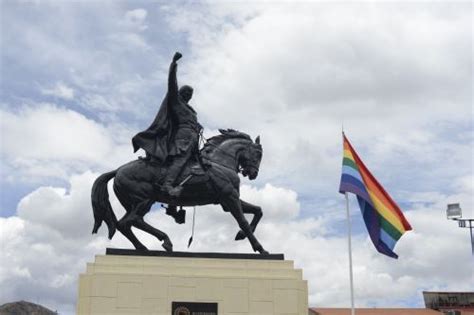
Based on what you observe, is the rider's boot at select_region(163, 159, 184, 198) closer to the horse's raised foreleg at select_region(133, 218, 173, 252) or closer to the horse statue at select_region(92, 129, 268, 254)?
the horse statue at select_region(92, 129, 268, 254)

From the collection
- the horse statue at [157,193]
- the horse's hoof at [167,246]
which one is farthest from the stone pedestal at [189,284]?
the horse statue at [157,193]

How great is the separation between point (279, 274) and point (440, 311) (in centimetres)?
3397

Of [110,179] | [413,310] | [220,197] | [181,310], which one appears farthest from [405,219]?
[413,310]

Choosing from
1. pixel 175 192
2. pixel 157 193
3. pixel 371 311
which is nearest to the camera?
pixel 175 192

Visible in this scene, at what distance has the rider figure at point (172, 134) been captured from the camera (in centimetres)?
1672

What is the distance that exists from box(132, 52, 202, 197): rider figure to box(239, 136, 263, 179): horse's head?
147 centimetres

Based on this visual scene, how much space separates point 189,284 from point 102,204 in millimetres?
3265

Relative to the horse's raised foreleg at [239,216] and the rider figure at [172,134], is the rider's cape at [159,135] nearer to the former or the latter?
the rider figure at [172,134]

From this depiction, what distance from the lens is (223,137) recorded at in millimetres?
17922

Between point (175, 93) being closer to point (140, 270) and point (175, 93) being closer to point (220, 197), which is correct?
point (220, 197)

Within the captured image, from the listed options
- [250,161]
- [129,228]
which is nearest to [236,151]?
[250,161]

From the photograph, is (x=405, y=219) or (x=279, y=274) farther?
(x=405, y=219)

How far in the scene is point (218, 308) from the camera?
15617mm

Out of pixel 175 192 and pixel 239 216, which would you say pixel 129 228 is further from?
pixel 239 216
